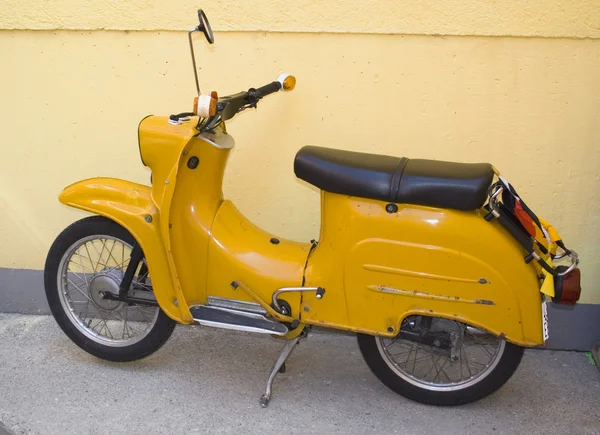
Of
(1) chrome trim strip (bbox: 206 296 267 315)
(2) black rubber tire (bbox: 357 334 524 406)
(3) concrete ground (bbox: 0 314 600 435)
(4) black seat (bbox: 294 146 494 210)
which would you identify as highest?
(4) black seat (bbox: 294 146 494 210)

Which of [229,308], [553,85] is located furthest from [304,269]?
[553,85]

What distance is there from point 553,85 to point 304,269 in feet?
4.94

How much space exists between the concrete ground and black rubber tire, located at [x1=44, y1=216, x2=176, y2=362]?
0.36 ft

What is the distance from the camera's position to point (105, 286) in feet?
10.5

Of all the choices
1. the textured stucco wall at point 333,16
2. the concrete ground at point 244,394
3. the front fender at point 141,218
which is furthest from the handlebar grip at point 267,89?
the concrete ground at point 244,394

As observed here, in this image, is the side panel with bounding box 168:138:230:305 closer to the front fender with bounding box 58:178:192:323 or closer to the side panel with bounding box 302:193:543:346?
the front fender with bounding box 58:178:192:323

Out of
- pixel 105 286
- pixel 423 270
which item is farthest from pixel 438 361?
pixel 105 286

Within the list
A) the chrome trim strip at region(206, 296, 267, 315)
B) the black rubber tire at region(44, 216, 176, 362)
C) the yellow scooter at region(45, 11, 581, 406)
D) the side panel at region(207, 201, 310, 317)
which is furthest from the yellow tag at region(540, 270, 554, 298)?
the black rubber tire at region(44, 216, 176, 362)

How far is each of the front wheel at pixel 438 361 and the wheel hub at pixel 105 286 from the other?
1.18 meters

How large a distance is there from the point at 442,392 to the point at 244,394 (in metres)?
0.92

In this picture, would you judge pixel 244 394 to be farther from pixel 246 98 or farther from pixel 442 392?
pixel 246 98

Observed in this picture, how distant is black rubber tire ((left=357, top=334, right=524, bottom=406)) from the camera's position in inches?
115

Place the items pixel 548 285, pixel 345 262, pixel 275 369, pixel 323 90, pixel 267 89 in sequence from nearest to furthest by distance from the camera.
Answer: pixel 548 285 < pixel 345 262 < pixel 267 89 < pixel 275 369 < pixel 323 90

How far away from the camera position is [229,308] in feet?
9.96
